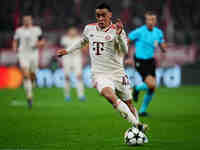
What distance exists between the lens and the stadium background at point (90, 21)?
22.4 m

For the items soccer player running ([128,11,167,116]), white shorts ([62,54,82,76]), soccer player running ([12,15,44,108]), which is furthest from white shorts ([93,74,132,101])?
white shorts ([62,54,82,76])

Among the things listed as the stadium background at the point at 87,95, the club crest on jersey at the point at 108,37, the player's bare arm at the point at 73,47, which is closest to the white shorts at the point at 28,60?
the stadium background at the point at 87,95

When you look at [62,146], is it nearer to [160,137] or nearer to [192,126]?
[160,137]

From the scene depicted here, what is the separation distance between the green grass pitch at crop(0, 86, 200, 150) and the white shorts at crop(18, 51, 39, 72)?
1115mm

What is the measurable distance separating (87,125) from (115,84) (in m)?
2.30

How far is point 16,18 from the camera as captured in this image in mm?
23094

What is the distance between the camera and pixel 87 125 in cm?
1034

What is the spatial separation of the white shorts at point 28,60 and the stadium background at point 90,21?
6.98m

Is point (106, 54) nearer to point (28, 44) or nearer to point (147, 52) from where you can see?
point (147, 52)

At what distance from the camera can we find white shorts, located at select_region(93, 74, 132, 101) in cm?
809

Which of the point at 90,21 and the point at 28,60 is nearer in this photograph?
the point at 28,60

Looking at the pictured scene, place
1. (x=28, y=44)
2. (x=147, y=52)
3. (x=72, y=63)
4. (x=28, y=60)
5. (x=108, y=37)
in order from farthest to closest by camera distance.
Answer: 1. (x=72, y=63)
2. (x=28, y=44)
3. (x=28, y=60)
4. (x=147, y=52)
5. (x=108, y=37)

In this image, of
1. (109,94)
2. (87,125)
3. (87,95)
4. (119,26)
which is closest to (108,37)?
(119,26)

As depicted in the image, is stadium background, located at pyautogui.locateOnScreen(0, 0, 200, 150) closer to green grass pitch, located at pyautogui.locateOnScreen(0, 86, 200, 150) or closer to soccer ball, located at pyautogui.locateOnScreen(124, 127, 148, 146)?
green grass pitch, located at pyautogui.locateOnScreen(0, 86, 200, 150)
